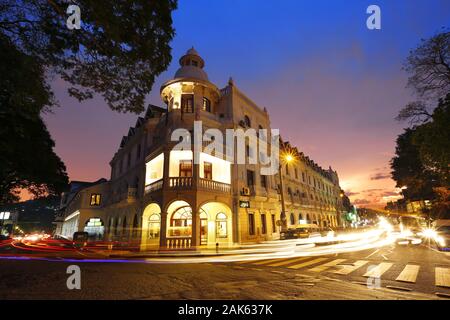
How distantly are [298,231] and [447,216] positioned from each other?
2705 cm

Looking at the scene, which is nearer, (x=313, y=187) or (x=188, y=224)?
(x=188, y=224)

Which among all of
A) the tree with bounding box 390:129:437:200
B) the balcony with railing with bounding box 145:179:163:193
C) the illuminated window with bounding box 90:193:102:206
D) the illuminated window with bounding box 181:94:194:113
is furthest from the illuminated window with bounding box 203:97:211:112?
the tree with bounding box 390:129:437:200

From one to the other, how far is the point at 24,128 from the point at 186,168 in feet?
38.2

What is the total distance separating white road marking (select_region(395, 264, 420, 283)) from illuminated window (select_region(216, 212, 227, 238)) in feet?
46.9

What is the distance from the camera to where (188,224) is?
20.3 metres

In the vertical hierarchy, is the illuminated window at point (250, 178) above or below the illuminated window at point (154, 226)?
above

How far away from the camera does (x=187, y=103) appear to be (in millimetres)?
22156

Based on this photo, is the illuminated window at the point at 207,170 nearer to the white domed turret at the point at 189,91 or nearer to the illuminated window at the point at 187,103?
the white domed turret at the point at 189,91

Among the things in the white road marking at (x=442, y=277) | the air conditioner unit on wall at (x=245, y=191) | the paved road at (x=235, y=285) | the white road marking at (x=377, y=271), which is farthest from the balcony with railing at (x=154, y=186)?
the white road marking at (x=442, y=277)

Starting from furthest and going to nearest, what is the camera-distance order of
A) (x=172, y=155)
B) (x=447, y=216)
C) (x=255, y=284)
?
(x=447, y=216) → (x=172, y=155) → (x=255, y=284)

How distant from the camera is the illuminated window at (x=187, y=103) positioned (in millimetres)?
21812
